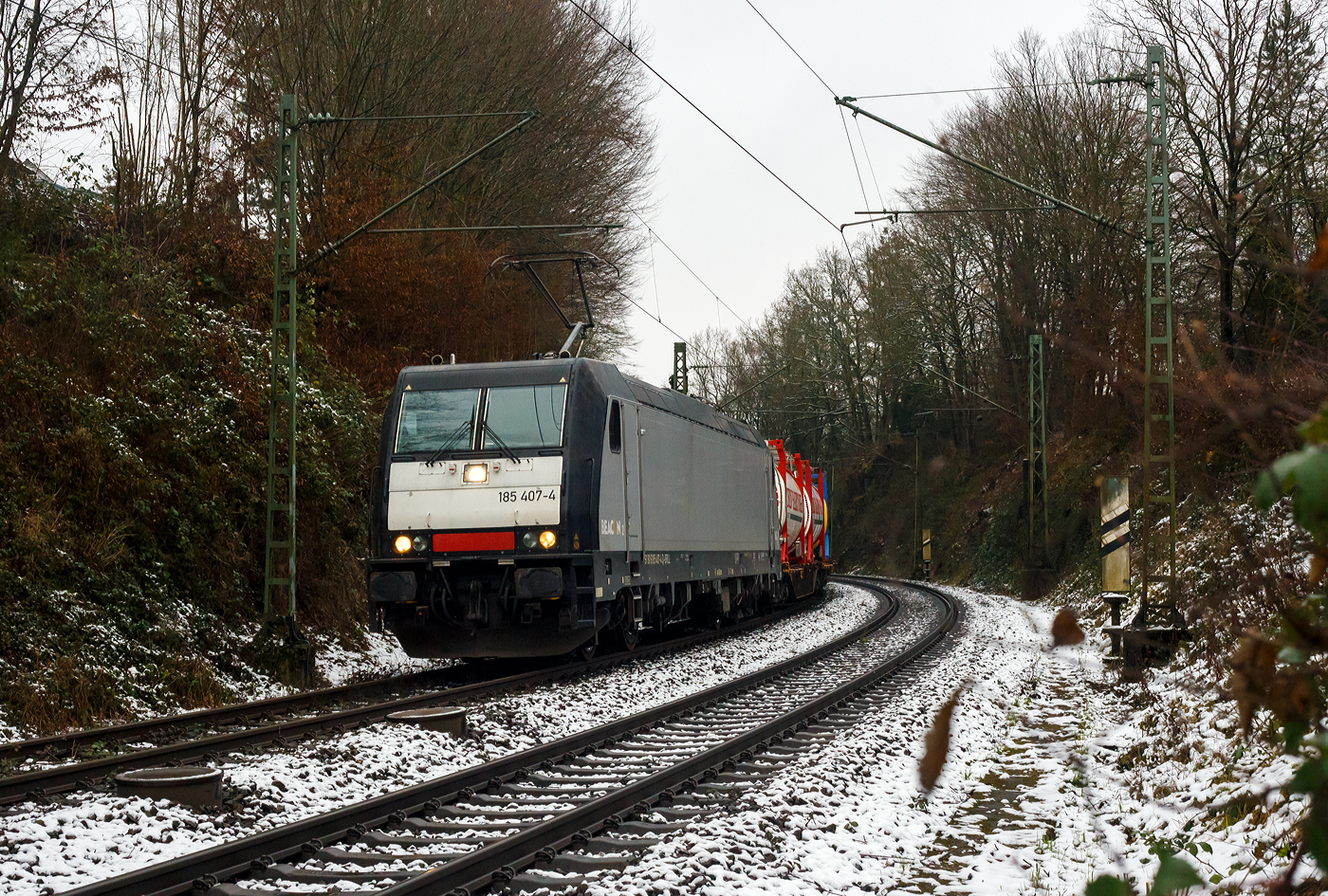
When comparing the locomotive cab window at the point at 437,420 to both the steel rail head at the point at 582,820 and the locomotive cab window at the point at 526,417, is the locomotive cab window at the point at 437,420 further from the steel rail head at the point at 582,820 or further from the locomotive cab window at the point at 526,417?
the steel rail head at the point at 582,820

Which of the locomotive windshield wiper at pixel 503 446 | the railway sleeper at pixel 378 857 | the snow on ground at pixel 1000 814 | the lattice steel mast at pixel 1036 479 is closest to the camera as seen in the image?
the snow on ground at pixel 1000 814

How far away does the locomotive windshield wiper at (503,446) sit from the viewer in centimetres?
1406

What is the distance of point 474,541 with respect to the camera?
14.0 metres

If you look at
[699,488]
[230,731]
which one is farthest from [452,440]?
[699,488]

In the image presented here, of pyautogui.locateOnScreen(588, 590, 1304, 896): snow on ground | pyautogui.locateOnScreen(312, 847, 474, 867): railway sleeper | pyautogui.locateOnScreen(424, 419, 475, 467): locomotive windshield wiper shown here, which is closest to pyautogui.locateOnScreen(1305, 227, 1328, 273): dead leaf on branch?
pyautogui.locateOnScreen(588, 590, 1304, 896): snow on ground

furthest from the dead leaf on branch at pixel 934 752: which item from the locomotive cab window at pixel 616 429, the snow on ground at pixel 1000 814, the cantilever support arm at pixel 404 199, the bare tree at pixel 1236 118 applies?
the bare tree at pixel 1236 118

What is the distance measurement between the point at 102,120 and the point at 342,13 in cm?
816

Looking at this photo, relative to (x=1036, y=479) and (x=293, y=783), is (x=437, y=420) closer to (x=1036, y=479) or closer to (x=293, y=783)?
(x=293, y=783)

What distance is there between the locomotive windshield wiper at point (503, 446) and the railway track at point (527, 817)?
12.4 ft

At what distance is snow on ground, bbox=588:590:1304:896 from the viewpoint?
5.79 m

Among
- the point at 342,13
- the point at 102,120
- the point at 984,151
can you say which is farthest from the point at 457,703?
the point at 984,151

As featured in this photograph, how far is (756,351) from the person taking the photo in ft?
199

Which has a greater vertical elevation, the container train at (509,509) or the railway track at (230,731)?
the container train at (509,509)

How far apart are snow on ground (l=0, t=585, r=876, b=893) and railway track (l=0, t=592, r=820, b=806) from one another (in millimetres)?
292
